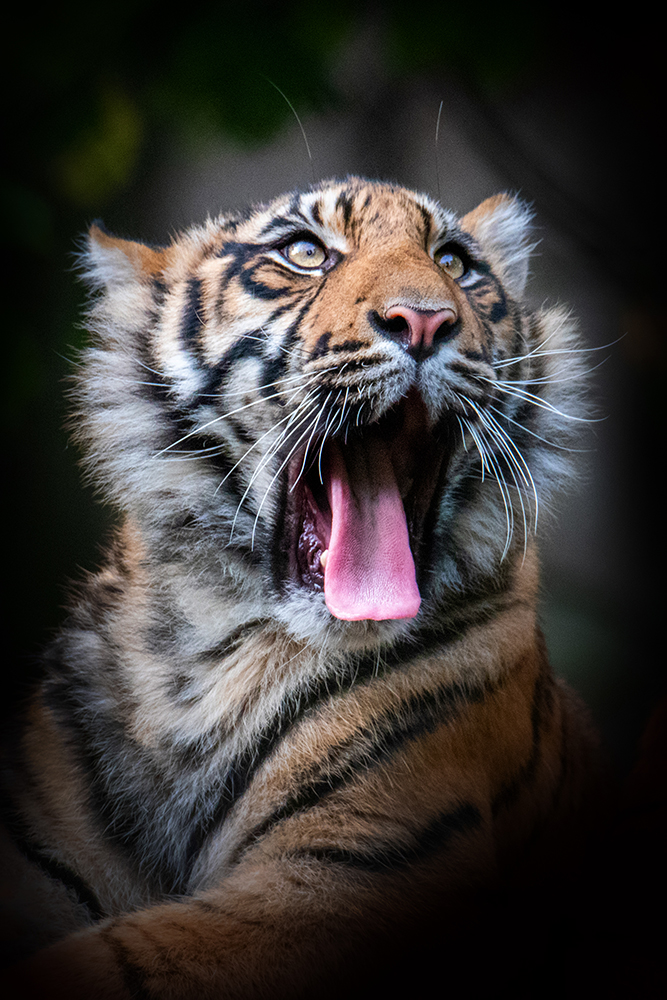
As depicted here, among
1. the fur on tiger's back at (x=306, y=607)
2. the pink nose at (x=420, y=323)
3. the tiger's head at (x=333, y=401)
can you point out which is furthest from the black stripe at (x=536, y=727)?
the pink nose at (x=420, y=323)

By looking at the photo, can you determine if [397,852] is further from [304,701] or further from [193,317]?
[193,317]

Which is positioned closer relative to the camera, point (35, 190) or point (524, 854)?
point (35, 190)

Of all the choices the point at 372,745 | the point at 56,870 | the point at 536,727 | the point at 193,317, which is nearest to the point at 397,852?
the point at 372,745

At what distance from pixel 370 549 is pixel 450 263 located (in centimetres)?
28

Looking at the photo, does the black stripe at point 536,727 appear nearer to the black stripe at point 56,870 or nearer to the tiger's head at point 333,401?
the tiger's head at point 333,401

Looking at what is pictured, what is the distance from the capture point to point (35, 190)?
65cm

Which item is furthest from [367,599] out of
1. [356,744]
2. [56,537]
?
[56,537]

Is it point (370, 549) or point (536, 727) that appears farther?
point (536, 727)

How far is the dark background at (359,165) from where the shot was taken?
636 millimetres

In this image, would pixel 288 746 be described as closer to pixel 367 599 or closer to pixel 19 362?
pixel 367 599

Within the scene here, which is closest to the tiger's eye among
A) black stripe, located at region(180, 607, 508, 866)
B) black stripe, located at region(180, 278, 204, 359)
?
black stripe, located at region(180, 278, 204, 359)

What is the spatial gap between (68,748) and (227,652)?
0.64ft

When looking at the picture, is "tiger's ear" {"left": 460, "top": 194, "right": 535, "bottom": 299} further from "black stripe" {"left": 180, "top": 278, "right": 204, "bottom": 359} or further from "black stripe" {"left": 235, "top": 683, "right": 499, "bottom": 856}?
"black stripe" {"left": 235, "top": 683, "right": 499, "bottom": 856}

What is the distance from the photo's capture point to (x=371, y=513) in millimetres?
685
